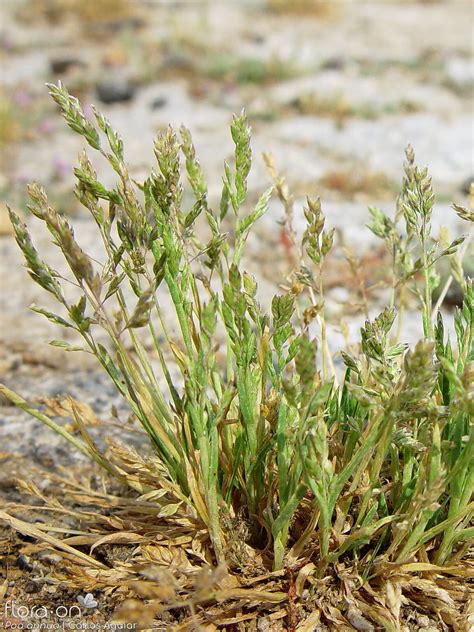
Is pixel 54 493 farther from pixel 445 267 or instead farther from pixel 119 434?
pixel 445 267

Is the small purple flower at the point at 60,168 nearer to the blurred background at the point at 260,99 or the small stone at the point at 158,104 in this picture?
the blurred background at the point at 260,99

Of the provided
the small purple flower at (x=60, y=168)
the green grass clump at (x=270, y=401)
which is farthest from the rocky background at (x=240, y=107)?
the green grass clump at (x=270, y=401)

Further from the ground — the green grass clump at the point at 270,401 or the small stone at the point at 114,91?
the small stone at the point at 114,91

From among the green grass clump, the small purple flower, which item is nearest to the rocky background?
the small purple flower

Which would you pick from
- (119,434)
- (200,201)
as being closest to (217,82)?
(119,434)

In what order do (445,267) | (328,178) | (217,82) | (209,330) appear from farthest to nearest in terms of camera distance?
(217,82) < (328,178) < (445,267) < (209,330)
